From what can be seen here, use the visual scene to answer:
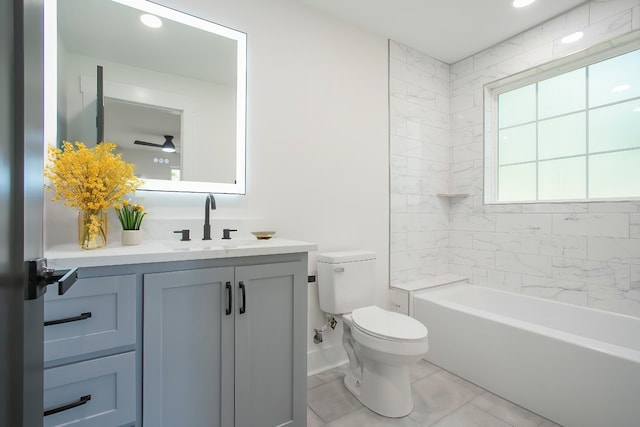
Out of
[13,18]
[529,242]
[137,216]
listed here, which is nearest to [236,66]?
[137,216]

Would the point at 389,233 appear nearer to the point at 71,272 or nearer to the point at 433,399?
the point at 433,399

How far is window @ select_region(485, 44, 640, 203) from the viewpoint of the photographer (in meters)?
2.09

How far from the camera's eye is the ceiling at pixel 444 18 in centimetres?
215

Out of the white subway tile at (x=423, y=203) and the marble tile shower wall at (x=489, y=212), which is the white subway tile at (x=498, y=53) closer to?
the marble tile shower wall at (x=489, y=212)

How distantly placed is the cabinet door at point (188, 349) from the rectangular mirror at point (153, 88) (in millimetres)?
733

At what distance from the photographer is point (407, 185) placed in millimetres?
2729

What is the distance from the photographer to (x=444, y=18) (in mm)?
2307

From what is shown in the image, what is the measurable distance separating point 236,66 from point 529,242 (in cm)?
260

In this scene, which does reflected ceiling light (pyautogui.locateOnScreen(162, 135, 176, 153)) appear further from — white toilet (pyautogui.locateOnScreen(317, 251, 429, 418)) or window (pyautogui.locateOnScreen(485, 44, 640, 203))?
window (pyautogui.locateOnScreen(485, 44, 640, 203))

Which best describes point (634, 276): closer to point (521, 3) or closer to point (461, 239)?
point (461, 239)

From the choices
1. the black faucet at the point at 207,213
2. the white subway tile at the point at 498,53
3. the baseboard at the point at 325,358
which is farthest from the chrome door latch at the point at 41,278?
the white subway tile at the point at 498,53

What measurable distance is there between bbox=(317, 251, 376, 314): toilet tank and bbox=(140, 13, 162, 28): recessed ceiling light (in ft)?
5.54

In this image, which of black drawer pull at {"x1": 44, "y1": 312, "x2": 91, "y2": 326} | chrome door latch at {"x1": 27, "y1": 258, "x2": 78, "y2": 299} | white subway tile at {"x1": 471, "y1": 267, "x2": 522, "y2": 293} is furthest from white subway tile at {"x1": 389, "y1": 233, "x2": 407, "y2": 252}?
chrome door latch at {"x1": 27, "y1": 258, "x2": 78, "y2": 299}

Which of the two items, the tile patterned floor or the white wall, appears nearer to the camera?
the tile patterned floor
